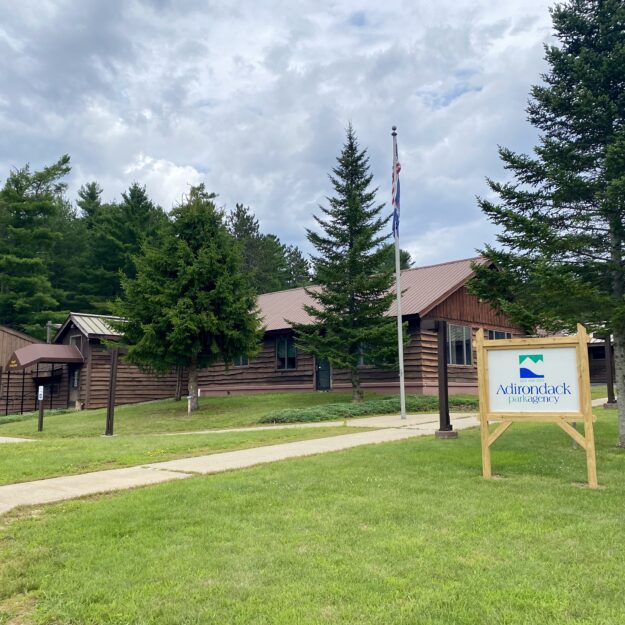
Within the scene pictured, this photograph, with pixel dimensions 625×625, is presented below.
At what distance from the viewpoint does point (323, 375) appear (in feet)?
83.8

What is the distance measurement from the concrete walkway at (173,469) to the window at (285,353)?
534 inches

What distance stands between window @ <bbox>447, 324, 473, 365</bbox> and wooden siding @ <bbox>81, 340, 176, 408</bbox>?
44.6ft

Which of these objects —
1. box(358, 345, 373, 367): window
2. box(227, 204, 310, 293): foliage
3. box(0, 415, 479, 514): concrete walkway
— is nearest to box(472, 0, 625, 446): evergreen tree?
box(0, 415, 479, 514): concrete walkway

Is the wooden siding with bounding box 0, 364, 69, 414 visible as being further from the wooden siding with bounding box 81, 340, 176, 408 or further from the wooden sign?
the wooden sign

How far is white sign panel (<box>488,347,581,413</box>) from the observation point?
724cm

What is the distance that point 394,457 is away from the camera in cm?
853

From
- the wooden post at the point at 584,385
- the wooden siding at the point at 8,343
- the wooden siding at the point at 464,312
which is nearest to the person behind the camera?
the wooden post at the point at 584,385

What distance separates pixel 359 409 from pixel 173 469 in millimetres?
9970

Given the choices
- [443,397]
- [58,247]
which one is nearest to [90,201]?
[58,247]

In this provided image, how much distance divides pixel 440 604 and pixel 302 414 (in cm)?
1343

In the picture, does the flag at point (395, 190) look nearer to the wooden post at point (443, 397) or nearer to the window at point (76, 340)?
the wooden post at point (443, 397)

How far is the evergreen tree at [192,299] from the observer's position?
64.2ft

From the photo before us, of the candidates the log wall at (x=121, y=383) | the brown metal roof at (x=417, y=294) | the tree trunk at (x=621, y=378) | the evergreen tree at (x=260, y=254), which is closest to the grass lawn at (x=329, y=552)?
the tree trunk at (x=621, y=378)

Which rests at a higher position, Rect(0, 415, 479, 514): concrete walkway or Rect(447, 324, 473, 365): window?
Rect(447, 324, 473, 365): window
